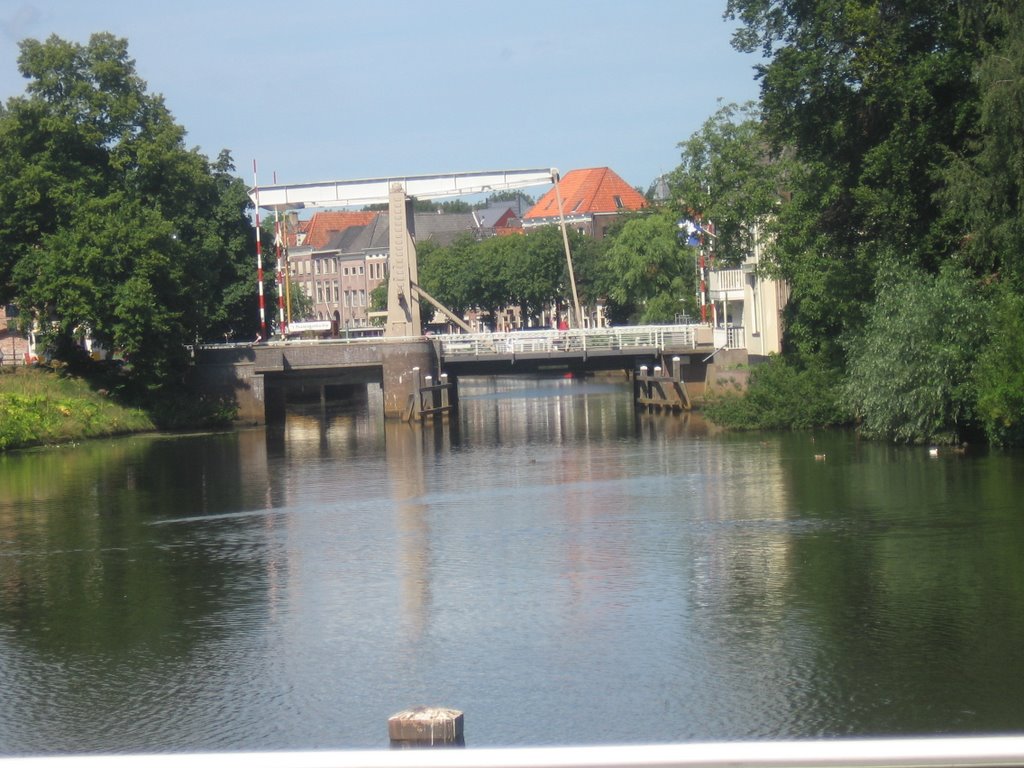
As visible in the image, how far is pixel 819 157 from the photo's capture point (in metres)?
31.4

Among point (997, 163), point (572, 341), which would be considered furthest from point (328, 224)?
point (997, 163)

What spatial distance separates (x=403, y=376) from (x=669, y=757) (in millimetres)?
42209

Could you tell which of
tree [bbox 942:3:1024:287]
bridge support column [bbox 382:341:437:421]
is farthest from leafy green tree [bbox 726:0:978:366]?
bridge support column [bbox 382:341:437:421]

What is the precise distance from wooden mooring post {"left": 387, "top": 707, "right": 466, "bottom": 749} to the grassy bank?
3437 cm

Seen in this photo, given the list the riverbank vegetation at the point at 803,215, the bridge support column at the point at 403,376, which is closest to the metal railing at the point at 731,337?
the riverbank vegetation at the point at 803,215

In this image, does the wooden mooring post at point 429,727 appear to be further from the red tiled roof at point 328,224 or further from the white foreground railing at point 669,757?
the red tiled roof at point 328,224

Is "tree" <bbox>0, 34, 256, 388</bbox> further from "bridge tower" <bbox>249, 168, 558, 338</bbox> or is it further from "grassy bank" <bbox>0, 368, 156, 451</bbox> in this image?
"bridge tower" <bbox>249, 168, 558, 338</bbox>

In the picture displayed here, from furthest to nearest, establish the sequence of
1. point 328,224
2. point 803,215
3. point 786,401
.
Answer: point 328,224 < point 786,401 < point 803,215

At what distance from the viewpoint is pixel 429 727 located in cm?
616

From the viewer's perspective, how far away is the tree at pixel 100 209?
40406 millimetres

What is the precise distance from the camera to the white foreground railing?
10.1 feet

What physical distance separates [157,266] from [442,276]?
50988 millimetres

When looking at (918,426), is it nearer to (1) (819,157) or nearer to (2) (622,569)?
(1) (819,157)

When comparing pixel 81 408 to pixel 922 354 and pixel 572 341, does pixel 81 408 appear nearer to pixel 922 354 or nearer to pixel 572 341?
pixel 572 341
